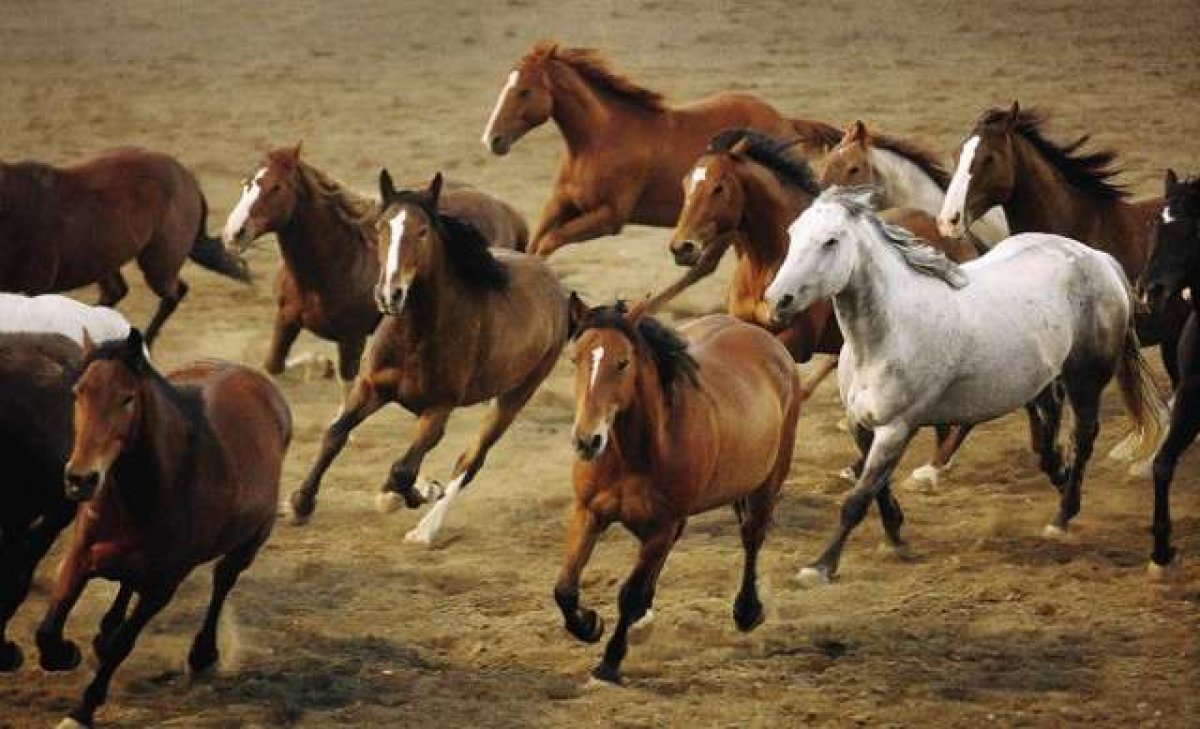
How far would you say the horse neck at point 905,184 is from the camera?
9844mm

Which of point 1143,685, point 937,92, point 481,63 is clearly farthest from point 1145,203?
point 481,63

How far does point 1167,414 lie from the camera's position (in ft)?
27.7

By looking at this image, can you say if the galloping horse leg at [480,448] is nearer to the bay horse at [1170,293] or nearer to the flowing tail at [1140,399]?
the flowing tail at [1140,399]

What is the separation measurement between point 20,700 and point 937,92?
11110mm

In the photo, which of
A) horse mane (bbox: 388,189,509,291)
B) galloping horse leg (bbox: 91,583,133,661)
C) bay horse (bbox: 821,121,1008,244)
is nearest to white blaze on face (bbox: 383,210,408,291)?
horse mane (bbox: 388,189,509,291)

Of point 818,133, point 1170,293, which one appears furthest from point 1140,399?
point 818,133

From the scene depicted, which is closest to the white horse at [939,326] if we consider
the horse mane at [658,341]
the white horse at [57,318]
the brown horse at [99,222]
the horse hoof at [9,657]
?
the horse mane at [658,341]

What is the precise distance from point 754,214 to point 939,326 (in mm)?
1388

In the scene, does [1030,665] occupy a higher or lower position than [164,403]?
lower

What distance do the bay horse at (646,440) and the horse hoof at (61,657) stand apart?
151cm

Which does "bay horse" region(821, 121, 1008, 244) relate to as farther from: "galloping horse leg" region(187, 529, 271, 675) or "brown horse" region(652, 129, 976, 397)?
"galloping horse leg" region(187, 529, 271, 675)

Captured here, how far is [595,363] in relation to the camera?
635cm

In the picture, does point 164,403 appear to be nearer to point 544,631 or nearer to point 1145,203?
point 544,631

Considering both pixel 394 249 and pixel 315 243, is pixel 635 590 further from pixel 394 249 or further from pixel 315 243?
pixel 315 243
